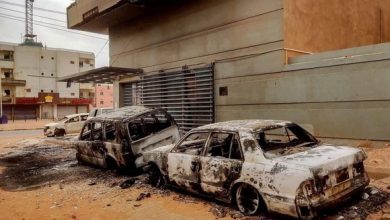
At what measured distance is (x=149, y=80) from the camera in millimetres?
16281

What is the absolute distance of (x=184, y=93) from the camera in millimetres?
14203

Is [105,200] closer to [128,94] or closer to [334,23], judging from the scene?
[334,23]

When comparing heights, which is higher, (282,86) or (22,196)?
(282,86)

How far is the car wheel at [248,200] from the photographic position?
17.1ft

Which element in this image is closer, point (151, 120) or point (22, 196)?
point (22, 196)

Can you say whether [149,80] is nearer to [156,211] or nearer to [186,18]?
[186,18]

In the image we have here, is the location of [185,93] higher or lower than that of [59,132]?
higher

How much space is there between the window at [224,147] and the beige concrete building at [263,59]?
158 inches

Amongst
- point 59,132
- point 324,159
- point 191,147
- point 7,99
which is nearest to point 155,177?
point 191,147

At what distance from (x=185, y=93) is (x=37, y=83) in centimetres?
5474

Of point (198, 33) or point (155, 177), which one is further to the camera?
point (198, 33)

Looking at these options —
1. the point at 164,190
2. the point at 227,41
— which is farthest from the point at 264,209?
the point at 227,41

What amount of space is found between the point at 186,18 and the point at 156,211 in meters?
9.64

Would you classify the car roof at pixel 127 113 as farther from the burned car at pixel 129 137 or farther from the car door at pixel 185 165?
the car door at pixel 185 165
